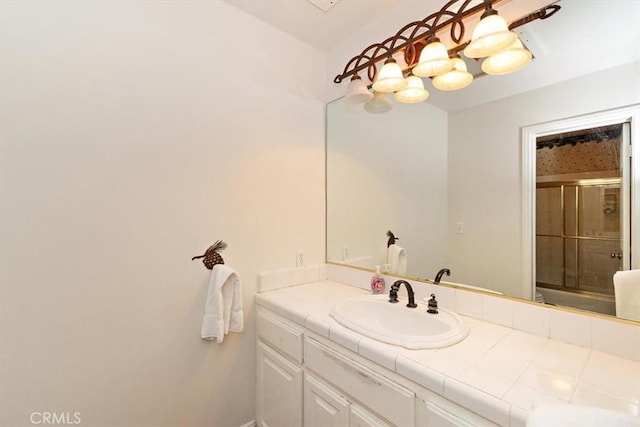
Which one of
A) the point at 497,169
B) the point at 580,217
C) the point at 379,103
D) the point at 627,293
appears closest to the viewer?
the point at 627,293

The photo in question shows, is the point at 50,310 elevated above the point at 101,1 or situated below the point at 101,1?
below

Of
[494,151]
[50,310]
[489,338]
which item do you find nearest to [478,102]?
[494,151]

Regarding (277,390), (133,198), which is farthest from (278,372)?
(133,198)

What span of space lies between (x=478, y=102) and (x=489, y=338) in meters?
1.06

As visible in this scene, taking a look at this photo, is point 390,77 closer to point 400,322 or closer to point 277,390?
point 400,322

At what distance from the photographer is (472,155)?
140 centimetres

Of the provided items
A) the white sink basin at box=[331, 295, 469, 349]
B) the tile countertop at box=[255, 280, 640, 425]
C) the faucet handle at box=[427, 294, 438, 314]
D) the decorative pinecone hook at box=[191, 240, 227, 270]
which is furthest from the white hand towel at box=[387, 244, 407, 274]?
the decorative pinecone hook at box=[191, 240, 227, 270]

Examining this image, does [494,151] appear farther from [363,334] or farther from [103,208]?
[103,208]

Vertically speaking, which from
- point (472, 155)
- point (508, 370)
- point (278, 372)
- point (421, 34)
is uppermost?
point (421, 34)

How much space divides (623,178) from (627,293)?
40cm

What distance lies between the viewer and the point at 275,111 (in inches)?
68.5

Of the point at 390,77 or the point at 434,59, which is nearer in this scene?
the point at 434,59

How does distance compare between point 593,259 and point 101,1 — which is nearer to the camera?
point 593,259

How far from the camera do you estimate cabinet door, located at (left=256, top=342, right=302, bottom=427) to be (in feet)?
4.40
